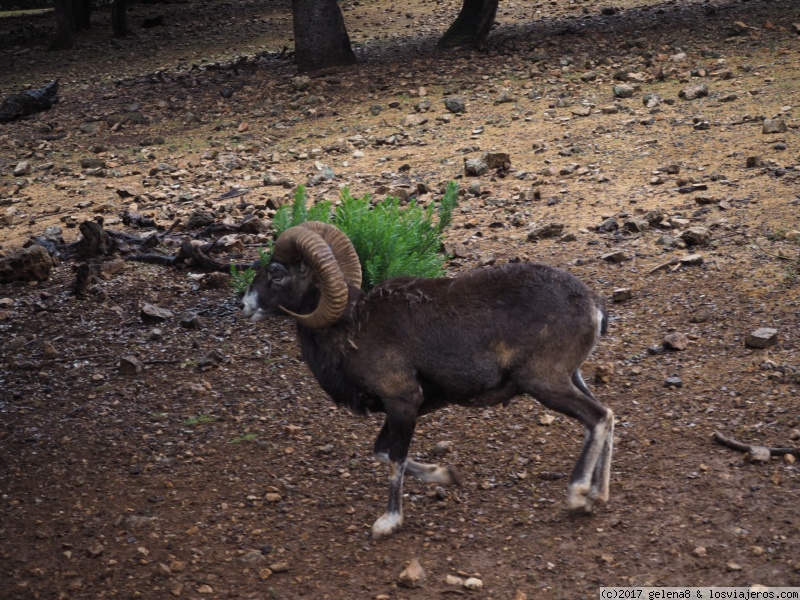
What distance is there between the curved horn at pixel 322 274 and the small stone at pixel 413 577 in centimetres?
151

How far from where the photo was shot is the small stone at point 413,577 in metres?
5.28

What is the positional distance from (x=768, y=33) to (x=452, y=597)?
517 inches

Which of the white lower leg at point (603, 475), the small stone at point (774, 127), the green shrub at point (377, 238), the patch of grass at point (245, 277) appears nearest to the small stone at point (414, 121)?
the small stone at point (774, 127)

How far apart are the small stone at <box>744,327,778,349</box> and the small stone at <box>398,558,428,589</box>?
11.3ft

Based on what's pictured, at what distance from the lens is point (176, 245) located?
34.6ft

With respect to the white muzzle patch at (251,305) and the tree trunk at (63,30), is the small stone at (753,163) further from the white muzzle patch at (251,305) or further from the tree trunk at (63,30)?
the tree trunk at (63,30)

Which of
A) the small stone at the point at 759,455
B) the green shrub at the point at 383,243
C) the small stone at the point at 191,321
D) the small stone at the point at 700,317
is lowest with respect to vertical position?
the small stone at the point at 191,321

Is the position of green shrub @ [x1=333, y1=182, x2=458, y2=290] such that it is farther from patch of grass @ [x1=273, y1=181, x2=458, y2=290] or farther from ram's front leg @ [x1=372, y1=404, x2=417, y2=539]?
ram's front leg @ [x1=372, y1=404, x2=417, y2=539]

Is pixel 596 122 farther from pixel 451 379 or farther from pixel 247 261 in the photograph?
pixel 451 379

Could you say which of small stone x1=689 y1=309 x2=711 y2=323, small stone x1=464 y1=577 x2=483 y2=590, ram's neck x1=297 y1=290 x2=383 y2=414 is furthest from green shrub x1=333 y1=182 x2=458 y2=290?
small stone x1=464 y1=577 x2=483 y2=590

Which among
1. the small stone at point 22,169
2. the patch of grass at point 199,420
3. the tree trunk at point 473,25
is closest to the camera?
the patch of grass at point 199,420

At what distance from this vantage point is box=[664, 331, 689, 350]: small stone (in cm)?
773

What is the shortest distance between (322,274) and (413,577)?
5.84 feet

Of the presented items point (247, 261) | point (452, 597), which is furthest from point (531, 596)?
point (247, 261)
